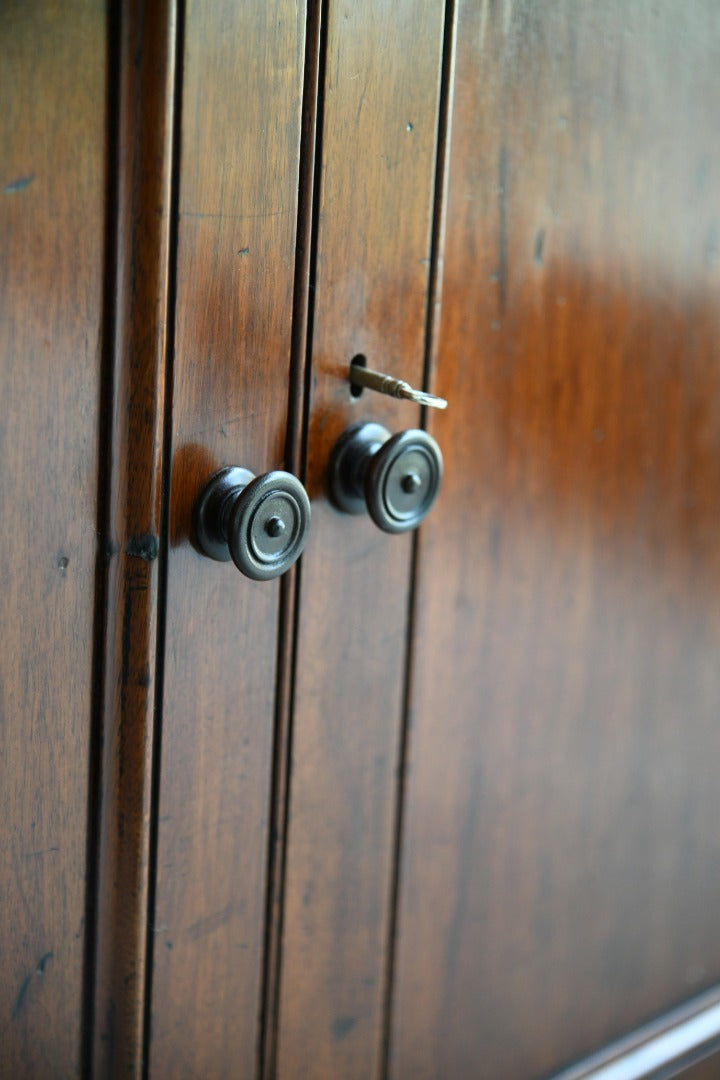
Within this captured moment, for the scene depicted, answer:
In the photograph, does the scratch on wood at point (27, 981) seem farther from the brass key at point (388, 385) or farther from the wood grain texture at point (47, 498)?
the brass key at point (388, 385)

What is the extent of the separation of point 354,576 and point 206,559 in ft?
0.36

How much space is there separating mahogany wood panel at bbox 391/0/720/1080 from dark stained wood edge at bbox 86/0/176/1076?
20 centimetres

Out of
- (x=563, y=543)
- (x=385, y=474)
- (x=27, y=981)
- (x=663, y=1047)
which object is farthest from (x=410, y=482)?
(x=663, y=1047)

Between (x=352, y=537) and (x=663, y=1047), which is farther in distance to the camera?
(x=663, y=1047)

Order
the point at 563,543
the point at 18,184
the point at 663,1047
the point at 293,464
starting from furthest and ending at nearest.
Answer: the point at 663,1047 → the point at 563,543 → the point at 293,464 → the point at 18,184

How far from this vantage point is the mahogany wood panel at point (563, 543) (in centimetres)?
68

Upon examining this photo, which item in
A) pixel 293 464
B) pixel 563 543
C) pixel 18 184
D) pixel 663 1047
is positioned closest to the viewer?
pixel 18 184

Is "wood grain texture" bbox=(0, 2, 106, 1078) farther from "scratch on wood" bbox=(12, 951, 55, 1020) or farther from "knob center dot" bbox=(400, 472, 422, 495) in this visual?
"knob center dot" bbox=(400, 472, 422, 495)

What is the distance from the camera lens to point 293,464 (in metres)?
0.59

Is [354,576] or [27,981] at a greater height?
[354,576]

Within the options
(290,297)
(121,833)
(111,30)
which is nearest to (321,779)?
(121,833)

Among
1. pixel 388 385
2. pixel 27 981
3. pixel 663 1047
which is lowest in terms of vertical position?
pixel 663 1047

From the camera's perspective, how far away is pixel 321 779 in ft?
2.17

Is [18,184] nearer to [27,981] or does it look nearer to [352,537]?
[352,537]
